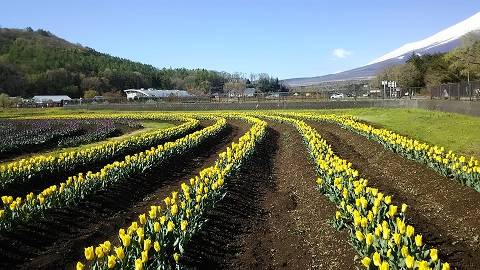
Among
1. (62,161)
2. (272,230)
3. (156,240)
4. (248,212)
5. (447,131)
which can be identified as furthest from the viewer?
(447,131)

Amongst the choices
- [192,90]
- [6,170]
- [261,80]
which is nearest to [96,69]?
[192,90]

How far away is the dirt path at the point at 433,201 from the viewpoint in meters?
6.47

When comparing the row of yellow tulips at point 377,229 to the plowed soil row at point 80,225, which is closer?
the row of yellow tulips at point 377,229

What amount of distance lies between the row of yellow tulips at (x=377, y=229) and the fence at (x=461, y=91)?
57.5 feet

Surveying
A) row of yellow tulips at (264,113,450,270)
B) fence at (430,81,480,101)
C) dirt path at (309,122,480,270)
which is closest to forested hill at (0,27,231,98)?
fence at (430,81,480,101)

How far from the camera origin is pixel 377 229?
6039mm

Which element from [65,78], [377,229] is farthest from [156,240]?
[65,78]

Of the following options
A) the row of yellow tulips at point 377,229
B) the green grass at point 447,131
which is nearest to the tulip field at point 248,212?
the row of yellow tulips at point 377,229

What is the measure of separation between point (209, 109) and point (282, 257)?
47.3m

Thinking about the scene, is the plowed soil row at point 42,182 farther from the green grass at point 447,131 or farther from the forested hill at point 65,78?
the forested hill at point 65,78

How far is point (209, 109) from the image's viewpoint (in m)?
53.8

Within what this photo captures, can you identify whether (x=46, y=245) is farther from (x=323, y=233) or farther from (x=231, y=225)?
(x=323, y=233)

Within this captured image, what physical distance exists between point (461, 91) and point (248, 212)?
72.3 feet

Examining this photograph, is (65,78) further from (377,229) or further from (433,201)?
(377,229)
